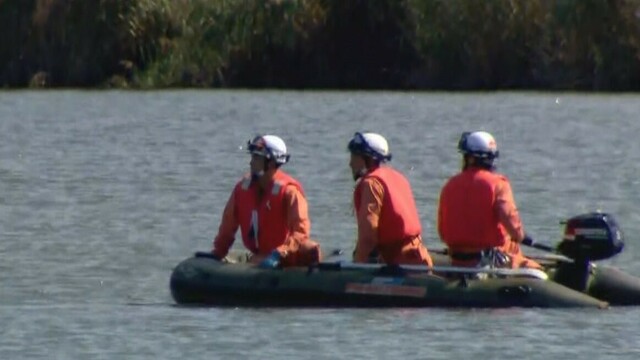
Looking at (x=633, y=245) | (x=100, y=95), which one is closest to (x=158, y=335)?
(x=633, y=245)

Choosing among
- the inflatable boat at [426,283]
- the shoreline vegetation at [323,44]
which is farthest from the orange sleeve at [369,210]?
the shoreline vegetation at [323,44]

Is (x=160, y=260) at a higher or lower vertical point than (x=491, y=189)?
lower

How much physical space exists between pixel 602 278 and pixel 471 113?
28.3 m

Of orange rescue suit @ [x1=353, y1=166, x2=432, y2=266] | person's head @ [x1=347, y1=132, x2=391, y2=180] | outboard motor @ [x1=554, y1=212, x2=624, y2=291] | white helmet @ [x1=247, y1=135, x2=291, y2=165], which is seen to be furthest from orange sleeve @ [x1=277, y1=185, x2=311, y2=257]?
outboard motor @ [x1=554, y1=212, x2=624, y2=291]

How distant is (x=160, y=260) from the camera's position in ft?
78.2

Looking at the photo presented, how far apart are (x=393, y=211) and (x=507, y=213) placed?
2.71 feet

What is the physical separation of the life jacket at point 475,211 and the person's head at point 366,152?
2.04 feet

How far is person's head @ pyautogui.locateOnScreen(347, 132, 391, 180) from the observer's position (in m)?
18.5

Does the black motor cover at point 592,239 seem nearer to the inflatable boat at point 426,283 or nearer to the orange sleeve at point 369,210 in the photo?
the inflatable boat at point 426,283

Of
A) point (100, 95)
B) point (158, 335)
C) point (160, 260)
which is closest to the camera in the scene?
point (158, 335)

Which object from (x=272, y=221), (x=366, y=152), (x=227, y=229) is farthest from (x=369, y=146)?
(x=227, y=229)

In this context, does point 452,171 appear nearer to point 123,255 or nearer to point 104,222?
point 104,222

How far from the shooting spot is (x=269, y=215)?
19.1 m

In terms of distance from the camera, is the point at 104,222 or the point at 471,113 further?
the point at 471,113
